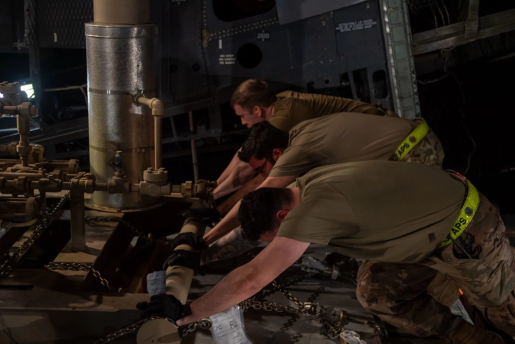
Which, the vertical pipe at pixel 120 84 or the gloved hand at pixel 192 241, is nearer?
the gloved hand at pixel 192 241

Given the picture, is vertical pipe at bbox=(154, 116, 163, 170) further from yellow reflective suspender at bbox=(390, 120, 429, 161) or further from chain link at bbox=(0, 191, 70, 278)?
yellow reflective suspender at bbox=(390, 120, 429, 161)

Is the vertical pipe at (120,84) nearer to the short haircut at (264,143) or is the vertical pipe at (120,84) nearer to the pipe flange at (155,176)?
the pipe flange at (155,176)

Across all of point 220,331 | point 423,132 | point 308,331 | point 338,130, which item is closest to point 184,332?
point 220,331

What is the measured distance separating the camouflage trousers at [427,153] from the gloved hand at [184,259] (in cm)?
166

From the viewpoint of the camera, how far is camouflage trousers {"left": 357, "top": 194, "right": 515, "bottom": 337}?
12.4ft

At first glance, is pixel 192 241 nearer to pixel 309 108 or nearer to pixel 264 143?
pixel 264 143

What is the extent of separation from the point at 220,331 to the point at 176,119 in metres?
4.88

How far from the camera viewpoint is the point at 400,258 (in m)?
3.62

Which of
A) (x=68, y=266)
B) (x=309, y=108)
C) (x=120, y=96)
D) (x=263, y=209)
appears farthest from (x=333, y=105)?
(x=68, y=266)

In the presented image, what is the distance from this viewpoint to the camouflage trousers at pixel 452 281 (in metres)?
3.77

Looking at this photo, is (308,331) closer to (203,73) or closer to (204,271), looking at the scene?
(204,271)

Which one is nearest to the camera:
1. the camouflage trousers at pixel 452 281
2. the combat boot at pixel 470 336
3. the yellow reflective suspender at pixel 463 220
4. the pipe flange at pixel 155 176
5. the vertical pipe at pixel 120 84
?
the yellow reflective suspender at pixel 463 220

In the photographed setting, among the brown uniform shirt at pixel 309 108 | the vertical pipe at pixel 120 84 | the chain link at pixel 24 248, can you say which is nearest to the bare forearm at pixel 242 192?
the brown uniform shirt at pixel 309 108

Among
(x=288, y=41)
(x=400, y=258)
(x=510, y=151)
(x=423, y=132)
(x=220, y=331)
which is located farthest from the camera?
(x=510, y=151)
